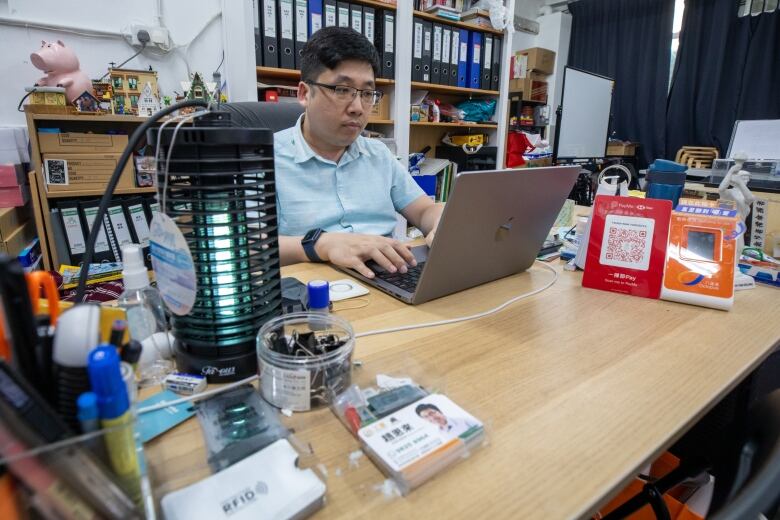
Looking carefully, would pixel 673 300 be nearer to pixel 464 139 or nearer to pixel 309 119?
pixel 309 119

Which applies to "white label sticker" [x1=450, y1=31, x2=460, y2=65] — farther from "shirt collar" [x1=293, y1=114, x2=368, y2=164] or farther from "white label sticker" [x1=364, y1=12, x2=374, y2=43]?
"shirt collar" [x1=293, y1=114, x2=368, y2=164]

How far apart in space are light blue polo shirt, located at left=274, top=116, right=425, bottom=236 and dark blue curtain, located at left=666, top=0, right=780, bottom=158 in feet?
11.6

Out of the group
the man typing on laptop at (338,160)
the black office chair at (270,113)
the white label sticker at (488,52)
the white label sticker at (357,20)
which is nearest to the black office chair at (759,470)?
the man typing on laptop at (338,160)

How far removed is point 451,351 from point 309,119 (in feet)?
3.38

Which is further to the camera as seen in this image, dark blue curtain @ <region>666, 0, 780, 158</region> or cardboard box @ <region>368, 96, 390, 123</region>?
dark blue curtain @ <region>666, 0, 780, 158</region>

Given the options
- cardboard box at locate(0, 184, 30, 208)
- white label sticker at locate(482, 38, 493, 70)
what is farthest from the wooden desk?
white label sticker at locate(482, 38, 493, 70)

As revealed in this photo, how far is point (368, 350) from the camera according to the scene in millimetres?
608

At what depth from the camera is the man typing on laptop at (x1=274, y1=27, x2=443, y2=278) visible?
4.27 feet

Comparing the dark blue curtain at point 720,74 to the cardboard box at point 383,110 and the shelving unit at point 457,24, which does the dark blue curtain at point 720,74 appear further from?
the cardboard box at point 383,110

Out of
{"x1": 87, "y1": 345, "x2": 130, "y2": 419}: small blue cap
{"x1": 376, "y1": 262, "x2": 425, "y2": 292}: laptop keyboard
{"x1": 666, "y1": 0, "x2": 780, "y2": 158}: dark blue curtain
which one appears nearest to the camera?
{"x1": 87, "y1": 345, "x2": 130, "y2": 419}: small blue cap

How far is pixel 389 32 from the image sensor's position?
2.62 metres

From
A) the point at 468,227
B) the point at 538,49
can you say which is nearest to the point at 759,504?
the point at 468,227

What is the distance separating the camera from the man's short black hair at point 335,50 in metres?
1.28

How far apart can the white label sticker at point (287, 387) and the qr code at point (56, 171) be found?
211cm
